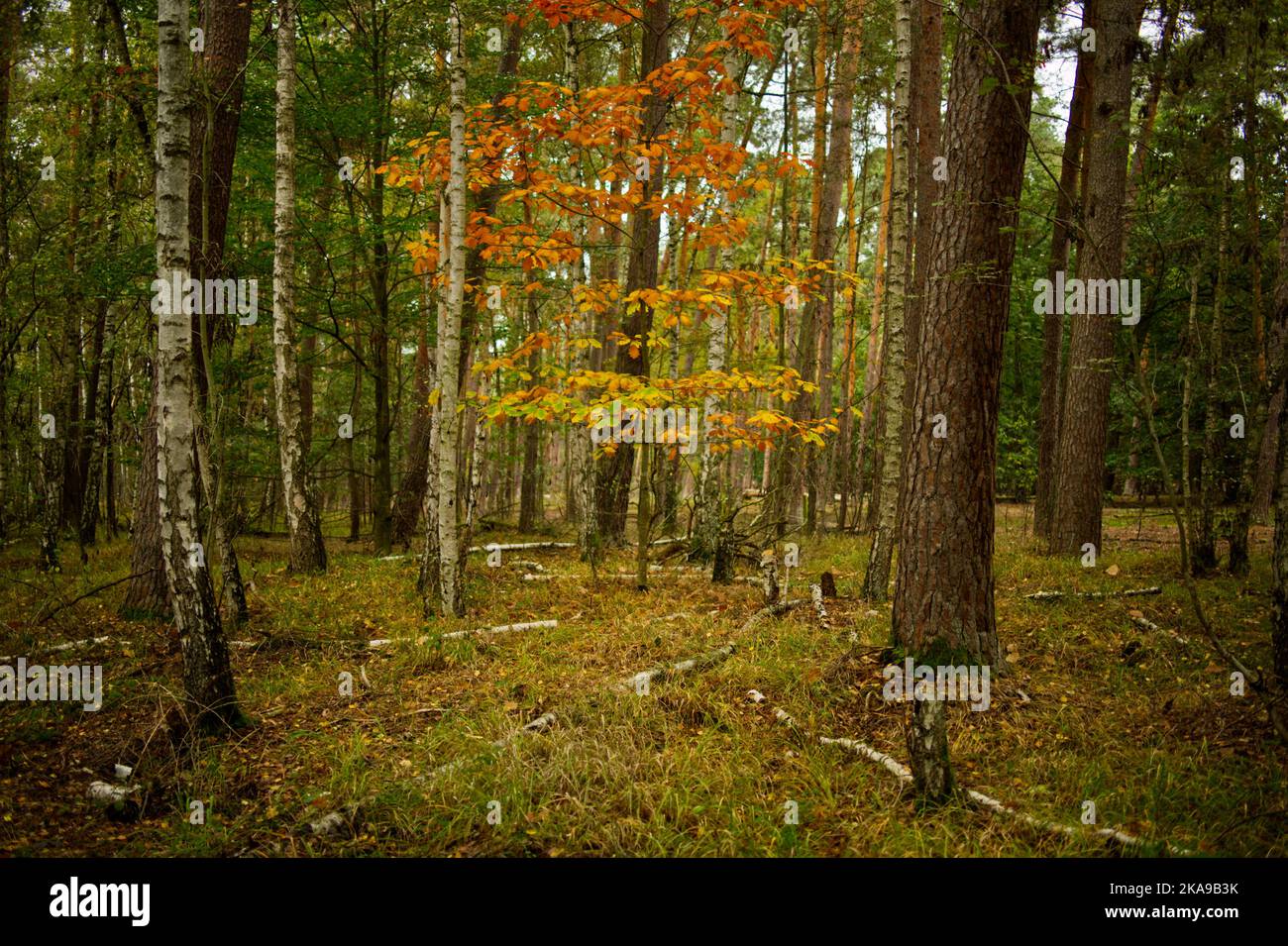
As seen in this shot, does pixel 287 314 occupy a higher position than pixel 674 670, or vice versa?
pixel 287 314

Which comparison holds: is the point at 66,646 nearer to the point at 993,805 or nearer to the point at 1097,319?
the point at 993,805

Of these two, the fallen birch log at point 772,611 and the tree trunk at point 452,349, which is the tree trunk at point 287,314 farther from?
the fallen birch log at point 772,611

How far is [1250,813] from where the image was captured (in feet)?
12.5

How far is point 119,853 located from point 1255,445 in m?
10.0

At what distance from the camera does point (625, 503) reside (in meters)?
12.4

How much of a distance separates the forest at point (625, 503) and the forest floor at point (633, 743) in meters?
0.03

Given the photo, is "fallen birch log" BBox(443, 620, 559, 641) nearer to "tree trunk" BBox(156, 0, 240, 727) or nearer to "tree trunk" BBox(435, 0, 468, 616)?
"tree trunk" BBox(435, 0, 468, 616)

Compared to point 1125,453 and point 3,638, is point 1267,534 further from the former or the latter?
point 3,638

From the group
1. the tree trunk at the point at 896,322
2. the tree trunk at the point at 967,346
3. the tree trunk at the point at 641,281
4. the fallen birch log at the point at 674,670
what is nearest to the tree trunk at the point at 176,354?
the fallen birch log at the point at 674,670

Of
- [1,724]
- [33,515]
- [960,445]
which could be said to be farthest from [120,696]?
[33,515]

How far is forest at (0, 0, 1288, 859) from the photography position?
4.14 metres

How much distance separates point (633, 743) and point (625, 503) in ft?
Answer: 25.7

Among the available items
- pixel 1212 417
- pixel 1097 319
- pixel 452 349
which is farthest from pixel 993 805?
pixel 1097 319

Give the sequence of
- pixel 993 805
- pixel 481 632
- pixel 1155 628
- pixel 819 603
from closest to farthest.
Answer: pixel 993 805 → pixel 1155 628 → pixel 481 632 → pixel 819 603
